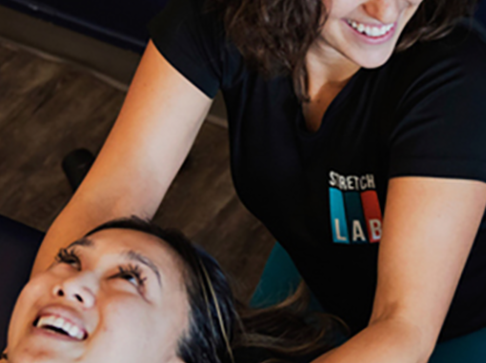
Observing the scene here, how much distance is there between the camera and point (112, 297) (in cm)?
97

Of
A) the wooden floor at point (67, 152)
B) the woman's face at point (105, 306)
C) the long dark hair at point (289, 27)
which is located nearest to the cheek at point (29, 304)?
the woman's face at point (105, 306)

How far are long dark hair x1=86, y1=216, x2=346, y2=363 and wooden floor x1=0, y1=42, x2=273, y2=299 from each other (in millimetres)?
648

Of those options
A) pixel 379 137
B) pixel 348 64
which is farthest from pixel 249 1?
pixel 379 137

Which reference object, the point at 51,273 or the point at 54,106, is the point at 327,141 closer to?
the point at 51,273

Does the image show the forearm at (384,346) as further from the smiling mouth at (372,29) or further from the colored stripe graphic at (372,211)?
the smiling mouth at (372,29)

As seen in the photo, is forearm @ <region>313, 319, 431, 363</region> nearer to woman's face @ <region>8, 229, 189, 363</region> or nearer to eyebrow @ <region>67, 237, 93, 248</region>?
woman's face @ <region>8, 229, 189, 363</region>

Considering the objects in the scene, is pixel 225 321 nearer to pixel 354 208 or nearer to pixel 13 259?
pixel 354 208

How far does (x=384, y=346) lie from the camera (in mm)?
930

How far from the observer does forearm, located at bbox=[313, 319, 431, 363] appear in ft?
3.04

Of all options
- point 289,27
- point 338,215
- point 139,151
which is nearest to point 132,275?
point 139,151

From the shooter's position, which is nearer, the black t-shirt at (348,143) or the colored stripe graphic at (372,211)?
the black t-shirt at (348,143)

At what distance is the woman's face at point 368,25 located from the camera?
93 centimetres

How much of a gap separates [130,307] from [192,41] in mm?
449

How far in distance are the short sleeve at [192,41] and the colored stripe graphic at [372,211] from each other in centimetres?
33
